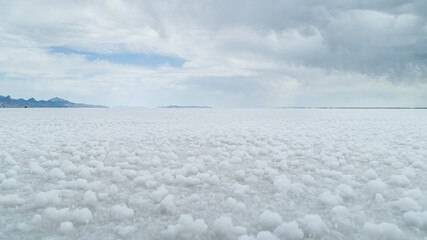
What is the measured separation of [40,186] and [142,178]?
1387mm

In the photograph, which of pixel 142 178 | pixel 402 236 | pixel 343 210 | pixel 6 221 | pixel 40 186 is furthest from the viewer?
pixel 142 178

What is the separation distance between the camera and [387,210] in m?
2.70

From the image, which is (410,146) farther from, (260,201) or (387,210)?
(260,201)

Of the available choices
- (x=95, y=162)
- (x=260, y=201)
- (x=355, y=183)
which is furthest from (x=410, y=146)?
(x=95, y=162)

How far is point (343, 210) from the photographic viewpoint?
8.53 feet

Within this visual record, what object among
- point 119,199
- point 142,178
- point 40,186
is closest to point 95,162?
point 40,186

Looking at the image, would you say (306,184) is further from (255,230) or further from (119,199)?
(119,199)

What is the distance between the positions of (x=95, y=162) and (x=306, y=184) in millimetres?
3732

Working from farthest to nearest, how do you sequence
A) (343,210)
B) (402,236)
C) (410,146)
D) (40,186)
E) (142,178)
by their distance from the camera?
(410,146) < (142,178) < (40,186) < (343,210) < (402,236)

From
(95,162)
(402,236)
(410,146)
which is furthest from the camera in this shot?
(410,146)

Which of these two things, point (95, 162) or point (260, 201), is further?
point (95, 162)

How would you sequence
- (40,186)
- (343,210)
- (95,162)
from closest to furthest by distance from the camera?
(343,210)
(40,186)
(95,162)

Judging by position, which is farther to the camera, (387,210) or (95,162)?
(95,162)

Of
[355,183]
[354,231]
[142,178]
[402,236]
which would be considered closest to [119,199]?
[142,178]
